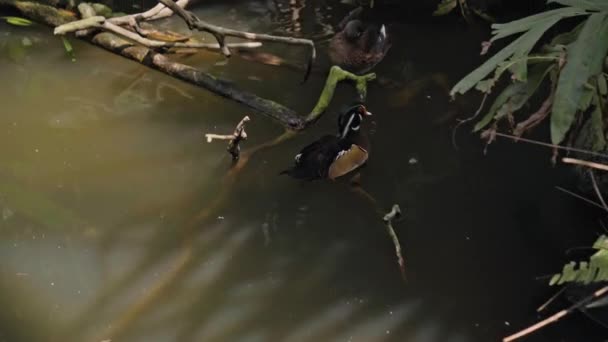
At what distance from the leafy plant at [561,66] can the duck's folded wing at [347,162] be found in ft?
3.87

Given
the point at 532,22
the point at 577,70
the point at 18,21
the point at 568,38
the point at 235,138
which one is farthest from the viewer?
the point at 18,21

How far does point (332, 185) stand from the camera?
4125mm

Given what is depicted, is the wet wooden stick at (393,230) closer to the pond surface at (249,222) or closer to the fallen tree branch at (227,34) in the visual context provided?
the pond surface at (249,222)

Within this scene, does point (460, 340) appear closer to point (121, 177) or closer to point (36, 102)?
point (121, 177)

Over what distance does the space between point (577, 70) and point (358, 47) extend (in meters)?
2.87

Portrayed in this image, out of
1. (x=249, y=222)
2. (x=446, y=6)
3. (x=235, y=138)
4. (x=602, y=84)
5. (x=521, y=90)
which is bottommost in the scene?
(x=249, y=222)

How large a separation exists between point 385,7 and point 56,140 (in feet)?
11.2

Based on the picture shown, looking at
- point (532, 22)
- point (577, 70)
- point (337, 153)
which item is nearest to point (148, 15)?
point (337, 153)

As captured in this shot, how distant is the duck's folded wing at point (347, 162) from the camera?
13.3 ft

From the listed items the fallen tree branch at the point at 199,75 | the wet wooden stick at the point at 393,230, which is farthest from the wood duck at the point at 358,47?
the wet wooden stick at the point at 393,230

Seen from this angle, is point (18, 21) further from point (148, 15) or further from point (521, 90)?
point (521, 90)

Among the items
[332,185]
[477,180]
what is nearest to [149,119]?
[332,185]

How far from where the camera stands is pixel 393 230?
3652 mm

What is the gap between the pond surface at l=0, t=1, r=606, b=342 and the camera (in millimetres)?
3199
